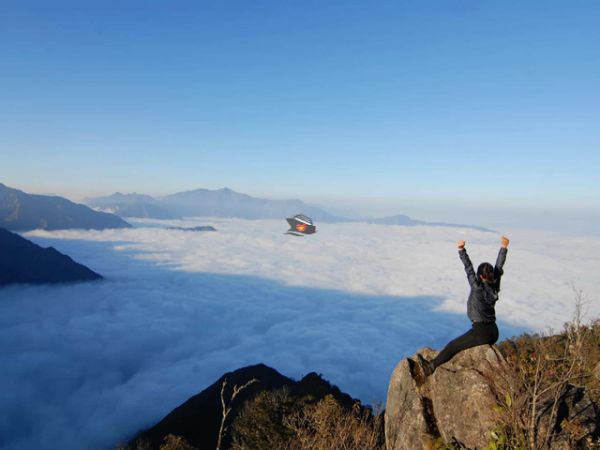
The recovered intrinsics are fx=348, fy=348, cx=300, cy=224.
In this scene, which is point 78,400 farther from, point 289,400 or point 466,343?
point 466,343

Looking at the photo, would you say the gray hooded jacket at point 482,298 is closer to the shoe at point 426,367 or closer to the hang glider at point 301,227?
the shoe at point 426,367

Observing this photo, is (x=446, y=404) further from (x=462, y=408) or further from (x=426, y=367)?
(x=426, y=367)

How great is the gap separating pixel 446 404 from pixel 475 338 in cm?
178

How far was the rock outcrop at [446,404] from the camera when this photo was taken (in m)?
7.81

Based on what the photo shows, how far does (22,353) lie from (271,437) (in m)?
160

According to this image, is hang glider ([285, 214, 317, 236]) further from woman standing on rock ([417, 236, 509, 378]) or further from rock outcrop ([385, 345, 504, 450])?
woman standing on rock ([417, 236, 509, 378])

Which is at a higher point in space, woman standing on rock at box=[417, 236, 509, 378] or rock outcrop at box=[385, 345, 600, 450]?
woman standing on rock at box=[417, 236, 509, 378]

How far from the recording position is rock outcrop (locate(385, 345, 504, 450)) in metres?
7.81

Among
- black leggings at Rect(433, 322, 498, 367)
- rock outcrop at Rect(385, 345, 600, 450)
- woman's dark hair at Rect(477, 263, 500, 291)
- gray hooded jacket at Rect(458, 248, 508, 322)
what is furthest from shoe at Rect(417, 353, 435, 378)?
woman's dark hair at Rect(477, 263, 500, 291)

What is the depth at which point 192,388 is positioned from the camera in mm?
118438

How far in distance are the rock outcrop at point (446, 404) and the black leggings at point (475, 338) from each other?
0.67 ft

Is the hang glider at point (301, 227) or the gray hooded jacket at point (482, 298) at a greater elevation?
the hang glider at point (301, 227)

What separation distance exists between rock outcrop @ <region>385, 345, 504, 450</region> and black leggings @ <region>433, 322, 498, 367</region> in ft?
0.67

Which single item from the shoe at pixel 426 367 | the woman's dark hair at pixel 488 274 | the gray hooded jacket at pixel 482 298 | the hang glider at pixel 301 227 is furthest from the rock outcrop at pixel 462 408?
the hang glider at pixel 301 227
